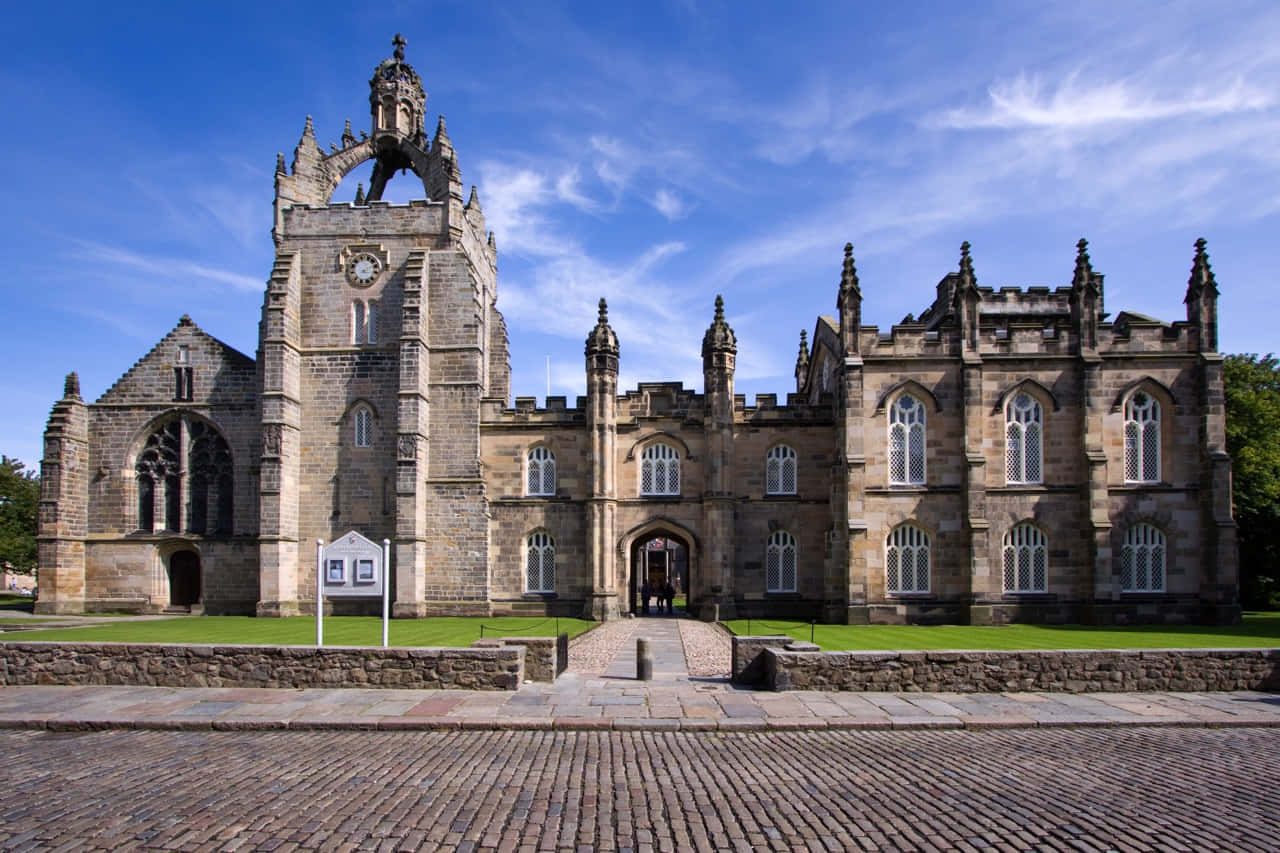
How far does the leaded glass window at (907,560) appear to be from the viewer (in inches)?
1169

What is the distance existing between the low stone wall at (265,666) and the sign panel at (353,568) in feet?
7.25

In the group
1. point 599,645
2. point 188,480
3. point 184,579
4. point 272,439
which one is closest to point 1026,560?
point 599,645

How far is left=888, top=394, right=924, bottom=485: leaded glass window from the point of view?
98.9ft

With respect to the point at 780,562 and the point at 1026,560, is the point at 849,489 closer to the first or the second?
the point at 780,562

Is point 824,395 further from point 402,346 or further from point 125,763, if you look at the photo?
point 125,763

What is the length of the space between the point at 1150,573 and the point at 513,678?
2418 cm

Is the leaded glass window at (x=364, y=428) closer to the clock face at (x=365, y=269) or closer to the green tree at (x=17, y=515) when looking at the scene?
the clock face at (x=365, y=269)

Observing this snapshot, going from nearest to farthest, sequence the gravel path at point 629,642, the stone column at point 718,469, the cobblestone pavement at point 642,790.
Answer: the cobblestone pavement at point 642,790
the gravel path at point 629,642
the stone column at point 718,469

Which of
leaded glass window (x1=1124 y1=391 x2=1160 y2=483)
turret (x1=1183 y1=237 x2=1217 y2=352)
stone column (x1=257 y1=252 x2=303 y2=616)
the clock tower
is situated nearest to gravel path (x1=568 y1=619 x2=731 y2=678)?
the clock tower

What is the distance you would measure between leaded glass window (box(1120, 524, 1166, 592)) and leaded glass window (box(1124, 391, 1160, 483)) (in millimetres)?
1790

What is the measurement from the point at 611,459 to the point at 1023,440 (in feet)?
47.7

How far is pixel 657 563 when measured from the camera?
65.3m

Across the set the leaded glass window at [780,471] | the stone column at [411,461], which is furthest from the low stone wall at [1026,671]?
the stone column at [411,461]

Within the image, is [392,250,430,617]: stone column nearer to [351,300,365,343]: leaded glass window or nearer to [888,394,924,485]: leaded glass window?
[351,300,365,343]: leaded glass window
